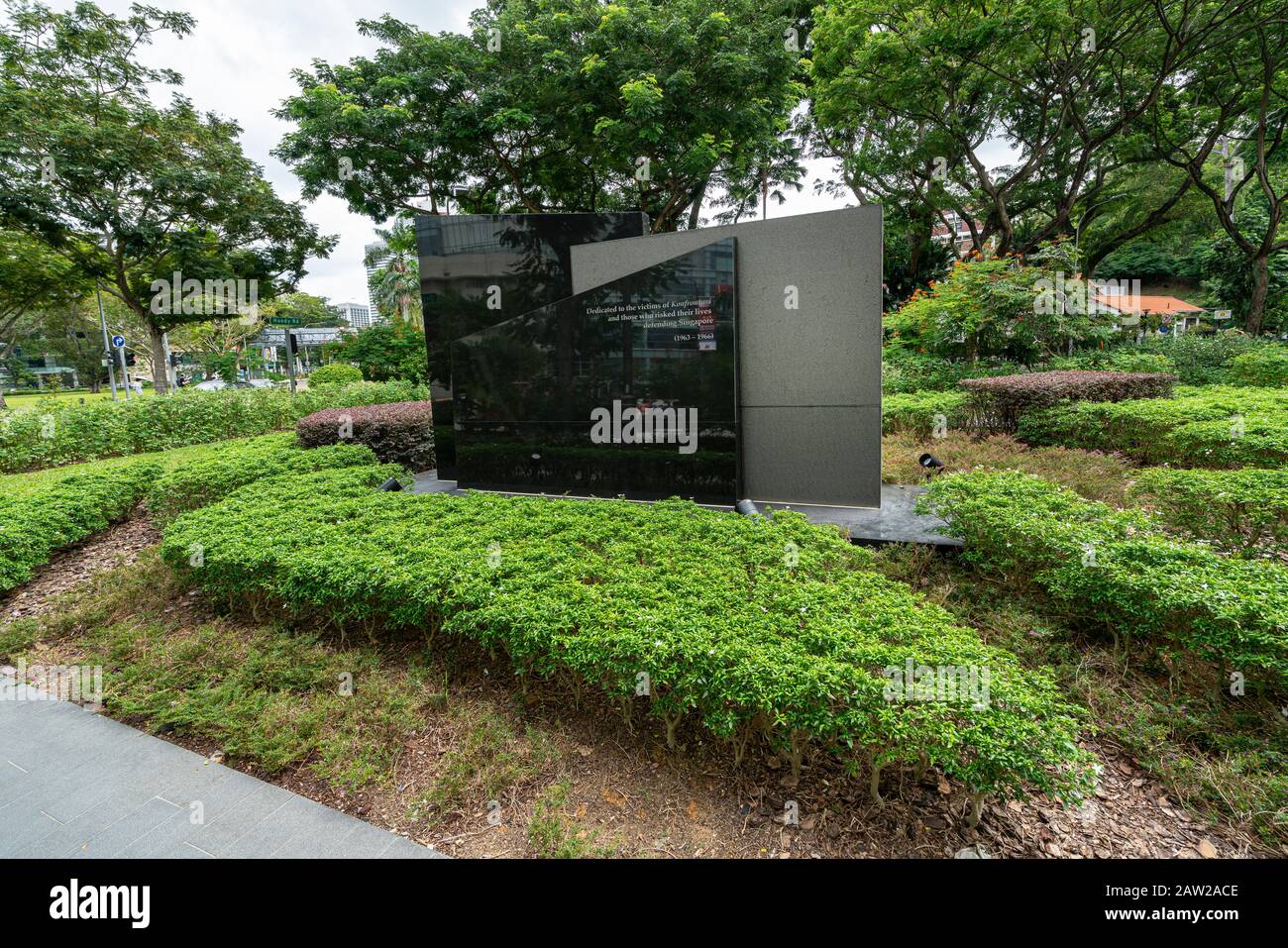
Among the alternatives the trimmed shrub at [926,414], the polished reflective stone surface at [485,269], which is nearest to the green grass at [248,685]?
the polished reflective stone surface at [485,269]

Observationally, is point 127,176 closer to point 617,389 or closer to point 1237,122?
point 617,389

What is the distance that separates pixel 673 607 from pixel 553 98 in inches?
632

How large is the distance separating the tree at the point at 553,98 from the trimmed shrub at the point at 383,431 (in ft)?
29.3

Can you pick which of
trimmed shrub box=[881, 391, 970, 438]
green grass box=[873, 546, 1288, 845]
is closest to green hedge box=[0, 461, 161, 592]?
green grass box=[873, 546, 1288, 845]

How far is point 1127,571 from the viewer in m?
3.17

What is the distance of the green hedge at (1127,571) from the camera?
2639mm

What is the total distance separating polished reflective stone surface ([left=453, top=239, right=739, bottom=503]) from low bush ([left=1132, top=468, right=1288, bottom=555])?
3.47m

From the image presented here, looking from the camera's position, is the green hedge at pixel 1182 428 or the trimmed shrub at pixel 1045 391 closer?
the green hedge at pixel 1182 428

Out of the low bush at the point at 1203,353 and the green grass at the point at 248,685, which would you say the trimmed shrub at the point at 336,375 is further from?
the low bush at the point at 1203,353

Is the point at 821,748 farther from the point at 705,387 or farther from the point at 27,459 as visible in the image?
the point at 27,459

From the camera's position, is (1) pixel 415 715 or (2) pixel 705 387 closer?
(1) pixel 415 715

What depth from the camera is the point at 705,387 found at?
19.5 ft
